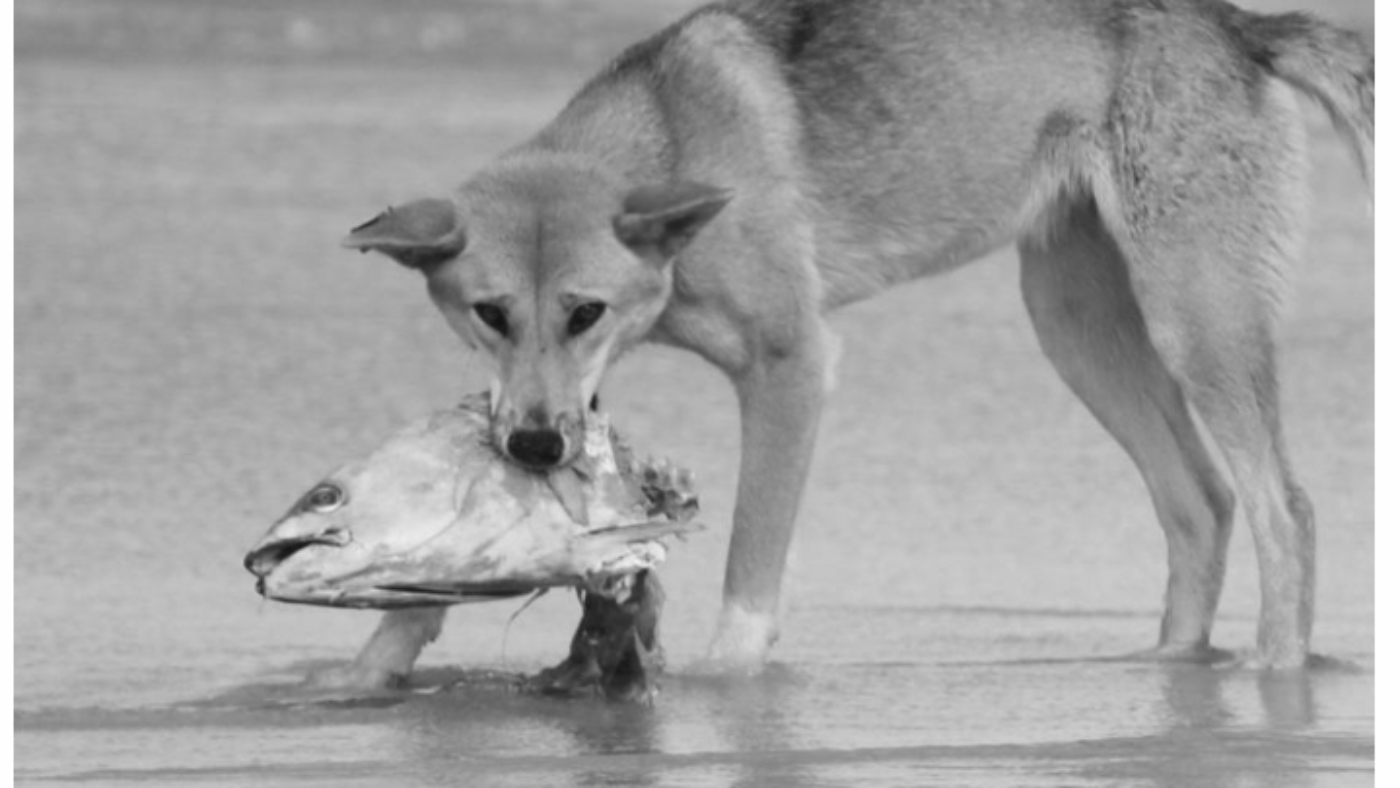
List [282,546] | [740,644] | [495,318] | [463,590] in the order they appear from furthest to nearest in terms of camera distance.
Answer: [740,644]
[495,318]
[463,590]
[282,546]

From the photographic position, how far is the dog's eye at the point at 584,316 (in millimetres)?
7160

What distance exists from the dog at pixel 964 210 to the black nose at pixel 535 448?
17.9 inches

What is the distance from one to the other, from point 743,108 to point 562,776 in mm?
2419

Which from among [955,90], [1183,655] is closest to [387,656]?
[1183,655]

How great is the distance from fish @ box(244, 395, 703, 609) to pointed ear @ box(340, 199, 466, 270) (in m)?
0.39

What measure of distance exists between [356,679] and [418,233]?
3.45 ft

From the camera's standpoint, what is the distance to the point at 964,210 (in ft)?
27.9

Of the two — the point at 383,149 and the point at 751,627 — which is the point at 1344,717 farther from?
the point at 383,149

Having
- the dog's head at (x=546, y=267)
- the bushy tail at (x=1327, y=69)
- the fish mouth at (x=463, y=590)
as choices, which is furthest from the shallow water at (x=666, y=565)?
the bushy tail at (x=1327, y=69)

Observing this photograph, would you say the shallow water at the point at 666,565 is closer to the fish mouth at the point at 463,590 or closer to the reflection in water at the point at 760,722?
the reflection in water at the point at 760,722

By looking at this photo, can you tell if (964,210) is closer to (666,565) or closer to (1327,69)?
(1327,69)

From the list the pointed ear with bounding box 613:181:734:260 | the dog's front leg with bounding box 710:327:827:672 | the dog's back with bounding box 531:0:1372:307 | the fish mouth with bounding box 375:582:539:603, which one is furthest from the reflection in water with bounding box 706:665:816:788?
the dog's back with bounding box 531:0:1372:307

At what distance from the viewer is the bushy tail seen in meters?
8.51

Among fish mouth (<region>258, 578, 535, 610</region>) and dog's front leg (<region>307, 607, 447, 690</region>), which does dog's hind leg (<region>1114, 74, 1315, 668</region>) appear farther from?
fish mouth (<region>258, 578, 535, 610</region>)
